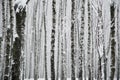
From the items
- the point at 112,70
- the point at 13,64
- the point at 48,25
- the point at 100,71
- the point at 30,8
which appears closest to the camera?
the point at 13,64

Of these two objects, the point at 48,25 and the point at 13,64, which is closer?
the point at 13,64

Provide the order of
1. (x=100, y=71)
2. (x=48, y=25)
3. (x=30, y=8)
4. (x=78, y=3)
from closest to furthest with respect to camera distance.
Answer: (x=100, y=71)
(x=78, y=3)
(x=30, y=8)
(x=48, y=25)

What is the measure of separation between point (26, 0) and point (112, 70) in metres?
5.57

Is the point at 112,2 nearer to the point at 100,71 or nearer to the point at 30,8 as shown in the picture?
the point at 100,71

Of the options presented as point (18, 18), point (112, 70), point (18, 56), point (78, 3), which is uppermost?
point (78, 3)

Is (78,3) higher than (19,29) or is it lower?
higher

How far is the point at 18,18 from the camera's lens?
923 centimetres

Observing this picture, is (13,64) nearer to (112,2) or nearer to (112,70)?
(112,70)

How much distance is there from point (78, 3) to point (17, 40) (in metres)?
17.8

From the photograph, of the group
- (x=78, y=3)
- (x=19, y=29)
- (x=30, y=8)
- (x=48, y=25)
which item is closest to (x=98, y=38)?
(x=19, y=29)

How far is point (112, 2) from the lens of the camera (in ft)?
40.9

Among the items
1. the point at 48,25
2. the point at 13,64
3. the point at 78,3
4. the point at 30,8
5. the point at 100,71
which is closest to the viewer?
the point at 13,64

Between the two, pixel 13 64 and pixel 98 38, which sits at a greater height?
pixel 98 38

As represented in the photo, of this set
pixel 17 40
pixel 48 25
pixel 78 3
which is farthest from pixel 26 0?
pixel 48 25
